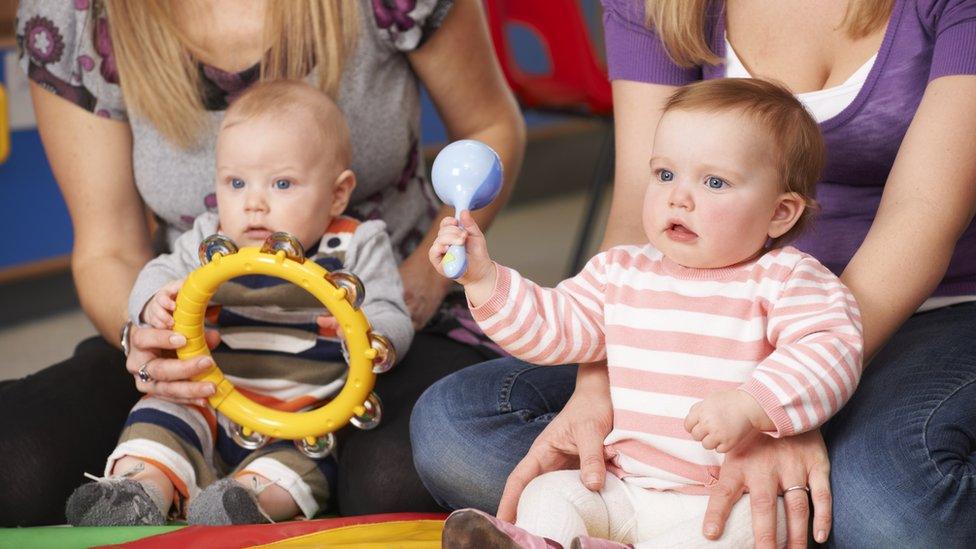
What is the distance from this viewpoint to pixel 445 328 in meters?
1.60

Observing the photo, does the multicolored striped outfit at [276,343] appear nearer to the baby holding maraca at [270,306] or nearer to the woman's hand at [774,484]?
the baby holding maraca at [270,306]

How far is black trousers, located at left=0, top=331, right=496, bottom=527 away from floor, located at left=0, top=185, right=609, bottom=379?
1.12 m

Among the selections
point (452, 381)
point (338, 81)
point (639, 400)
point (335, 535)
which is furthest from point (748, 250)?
point (338, 81)

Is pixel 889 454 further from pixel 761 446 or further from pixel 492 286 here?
pixel 492 286

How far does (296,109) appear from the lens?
1453mm

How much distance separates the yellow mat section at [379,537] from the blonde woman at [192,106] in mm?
212

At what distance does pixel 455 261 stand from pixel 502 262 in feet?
7.04

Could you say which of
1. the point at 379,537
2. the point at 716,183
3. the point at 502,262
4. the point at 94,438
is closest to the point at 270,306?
the point at 94,438

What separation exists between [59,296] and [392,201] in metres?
1.60

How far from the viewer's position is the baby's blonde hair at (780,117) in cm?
115

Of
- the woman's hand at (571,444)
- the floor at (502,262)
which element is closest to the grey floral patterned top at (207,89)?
the woman's hand at (571,444)

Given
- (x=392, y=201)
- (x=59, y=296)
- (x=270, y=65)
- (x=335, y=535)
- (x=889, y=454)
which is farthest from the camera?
(x=59, y=296)

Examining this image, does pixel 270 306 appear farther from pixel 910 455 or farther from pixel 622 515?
pixel 910 455

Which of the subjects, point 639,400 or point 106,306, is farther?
point 106,306
